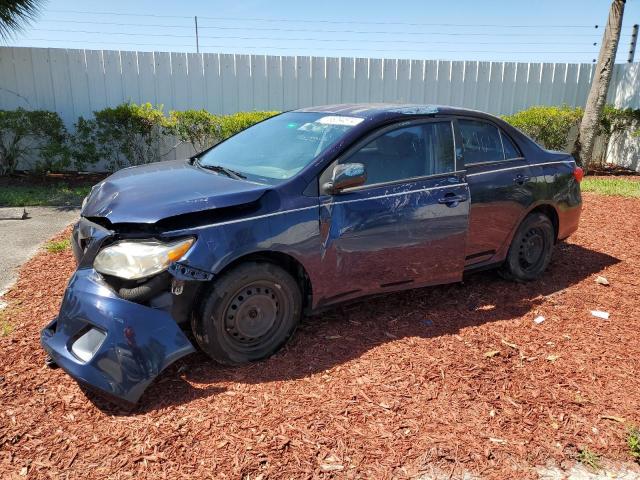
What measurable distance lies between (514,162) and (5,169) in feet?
30.8

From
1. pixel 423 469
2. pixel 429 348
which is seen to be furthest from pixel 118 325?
pixel 429 348

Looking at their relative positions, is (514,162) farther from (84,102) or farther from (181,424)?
(84,102)

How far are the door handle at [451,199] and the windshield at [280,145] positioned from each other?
922 mm

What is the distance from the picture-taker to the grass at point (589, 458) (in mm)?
2766

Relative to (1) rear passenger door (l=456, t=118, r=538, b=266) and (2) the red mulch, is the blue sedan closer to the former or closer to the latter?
(1) rear passenger door (l=456, t=118, r=538, b=266)

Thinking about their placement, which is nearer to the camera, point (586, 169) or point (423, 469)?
point (423, 469)

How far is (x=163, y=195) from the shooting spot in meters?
3.42

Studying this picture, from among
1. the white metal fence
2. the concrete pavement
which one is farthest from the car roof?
the white metal fence

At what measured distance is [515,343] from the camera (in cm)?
396

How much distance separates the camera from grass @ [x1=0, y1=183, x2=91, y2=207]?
8359 millimetres

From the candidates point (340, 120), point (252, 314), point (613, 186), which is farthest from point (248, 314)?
point (613, 186)

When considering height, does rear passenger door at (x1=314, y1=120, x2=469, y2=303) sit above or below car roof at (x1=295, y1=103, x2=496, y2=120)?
below

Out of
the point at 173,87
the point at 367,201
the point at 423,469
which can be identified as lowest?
the point at 423,469

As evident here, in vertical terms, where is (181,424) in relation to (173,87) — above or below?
below
